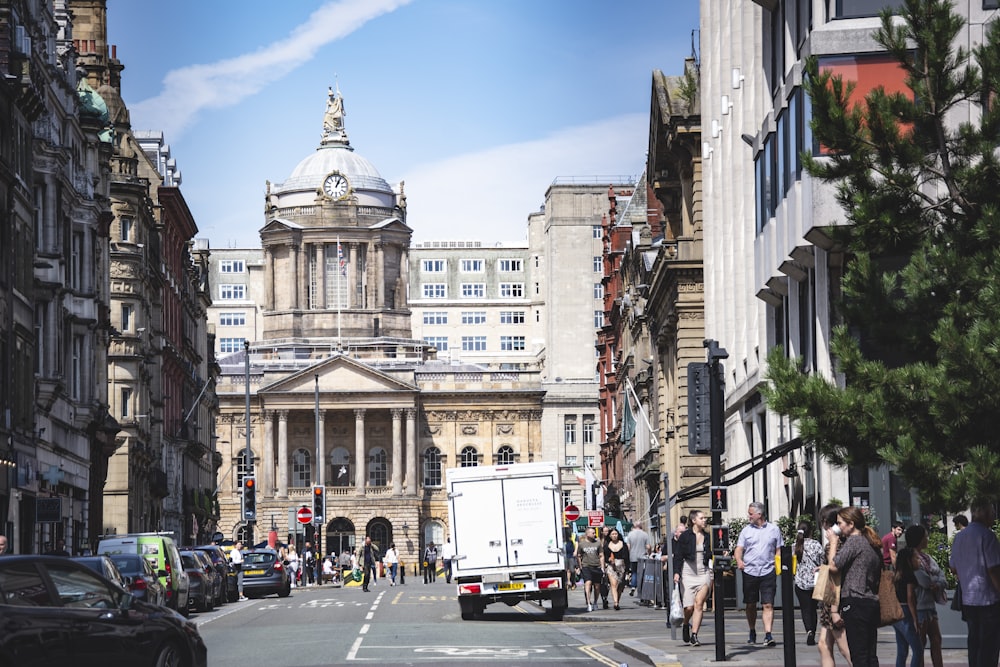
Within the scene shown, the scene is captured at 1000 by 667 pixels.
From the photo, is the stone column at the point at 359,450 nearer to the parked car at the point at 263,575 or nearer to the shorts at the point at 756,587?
the parked car at the point at 263,575

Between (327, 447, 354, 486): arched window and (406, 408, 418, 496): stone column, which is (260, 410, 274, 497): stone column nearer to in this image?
(327, 447, 354, 486): arched window

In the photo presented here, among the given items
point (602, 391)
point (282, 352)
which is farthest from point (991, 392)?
point (282, 352)

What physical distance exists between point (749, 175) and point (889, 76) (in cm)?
1278

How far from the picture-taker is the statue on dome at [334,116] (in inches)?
6398

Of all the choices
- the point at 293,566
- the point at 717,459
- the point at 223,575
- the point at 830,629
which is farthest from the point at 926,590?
the point at 293,566

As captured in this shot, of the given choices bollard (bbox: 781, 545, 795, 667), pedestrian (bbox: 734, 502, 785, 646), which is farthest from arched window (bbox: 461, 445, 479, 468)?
bollard (bbox: 781, 545, 795, 667)

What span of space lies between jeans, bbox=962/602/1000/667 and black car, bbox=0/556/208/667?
23.2 ft

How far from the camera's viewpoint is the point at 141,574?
3256 centimetres

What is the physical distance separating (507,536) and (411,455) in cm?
10350

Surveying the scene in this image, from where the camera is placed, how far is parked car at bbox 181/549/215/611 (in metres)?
42.4

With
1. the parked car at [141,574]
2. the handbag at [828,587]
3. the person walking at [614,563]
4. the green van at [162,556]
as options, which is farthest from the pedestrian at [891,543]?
the green van at [162,556]

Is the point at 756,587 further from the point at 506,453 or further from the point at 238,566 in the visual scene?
the point at 506,453

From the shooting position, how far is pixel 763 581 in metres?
25.3

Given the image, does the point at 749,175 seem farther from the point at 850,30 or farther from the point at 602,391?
the point at 602,391
